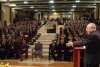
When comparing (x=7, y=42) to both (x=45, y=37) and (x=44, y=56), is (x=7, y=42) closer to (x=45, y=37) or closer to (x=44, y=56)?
(x=44, y=56)

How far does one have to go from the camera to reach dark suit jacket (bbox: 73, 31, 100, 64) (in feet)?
10.2

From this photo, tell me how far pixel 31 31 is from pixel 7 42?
4079mm

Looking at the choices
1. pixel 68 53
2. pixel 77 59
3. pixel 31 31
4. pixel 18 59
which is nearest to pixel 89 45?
pixel 77 59

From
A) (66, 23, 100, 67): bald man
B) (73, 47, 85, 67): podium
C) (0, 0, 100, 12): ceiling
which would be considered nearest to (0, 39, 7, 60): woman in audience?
(73, 47, 85, 67): podium

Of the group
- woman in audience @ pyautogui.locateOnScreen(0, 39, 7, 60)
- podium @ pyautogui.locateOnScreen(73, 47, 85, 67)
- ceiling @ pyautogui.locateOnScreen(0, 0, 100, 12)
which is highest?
ceiling @ pyautogui.locateOnScreen(0, 0, 100, 12)

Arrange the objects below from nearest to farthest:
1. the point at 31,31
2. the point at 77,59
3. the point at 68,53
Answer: the point at 77,59 < the point at 68,53 < the point at 31,31

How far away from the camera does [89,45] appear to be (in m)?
3.13

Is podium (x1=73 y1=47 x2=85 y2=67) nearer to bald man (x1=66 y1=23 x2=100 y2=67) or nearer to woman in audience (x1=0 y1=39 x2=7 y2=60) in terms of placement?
bald man (x1=66 y1=23 x2=100 y2=67)

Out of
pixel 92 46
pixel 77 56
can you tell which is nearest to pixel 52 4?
pixel 77 56

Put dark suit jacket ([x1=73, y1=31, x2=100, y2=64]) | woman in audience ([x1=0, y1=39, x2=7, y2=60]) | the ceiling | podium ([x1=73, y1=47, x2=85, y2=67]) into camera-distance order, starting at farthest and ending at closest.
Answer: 1. the ceiling
2. woman in audience ([x1=0, y1=39, x2=7, y2=60])
3. podium ([x1=73, y1=47, x2=85, y2=67])
4. dark suit jacket ([x1=73, y1=31, x2=100, y2=64])

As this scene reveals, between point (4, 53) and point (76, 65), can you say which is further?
point (4, 53)

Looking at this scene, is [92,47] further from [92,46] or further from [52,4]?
[52,4]

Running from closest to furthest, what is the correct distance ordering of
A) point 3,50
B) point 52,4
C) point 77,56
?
point 77,56 < point 3,50 < point 52,4

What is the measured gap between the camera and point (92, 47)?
3.14 meters
